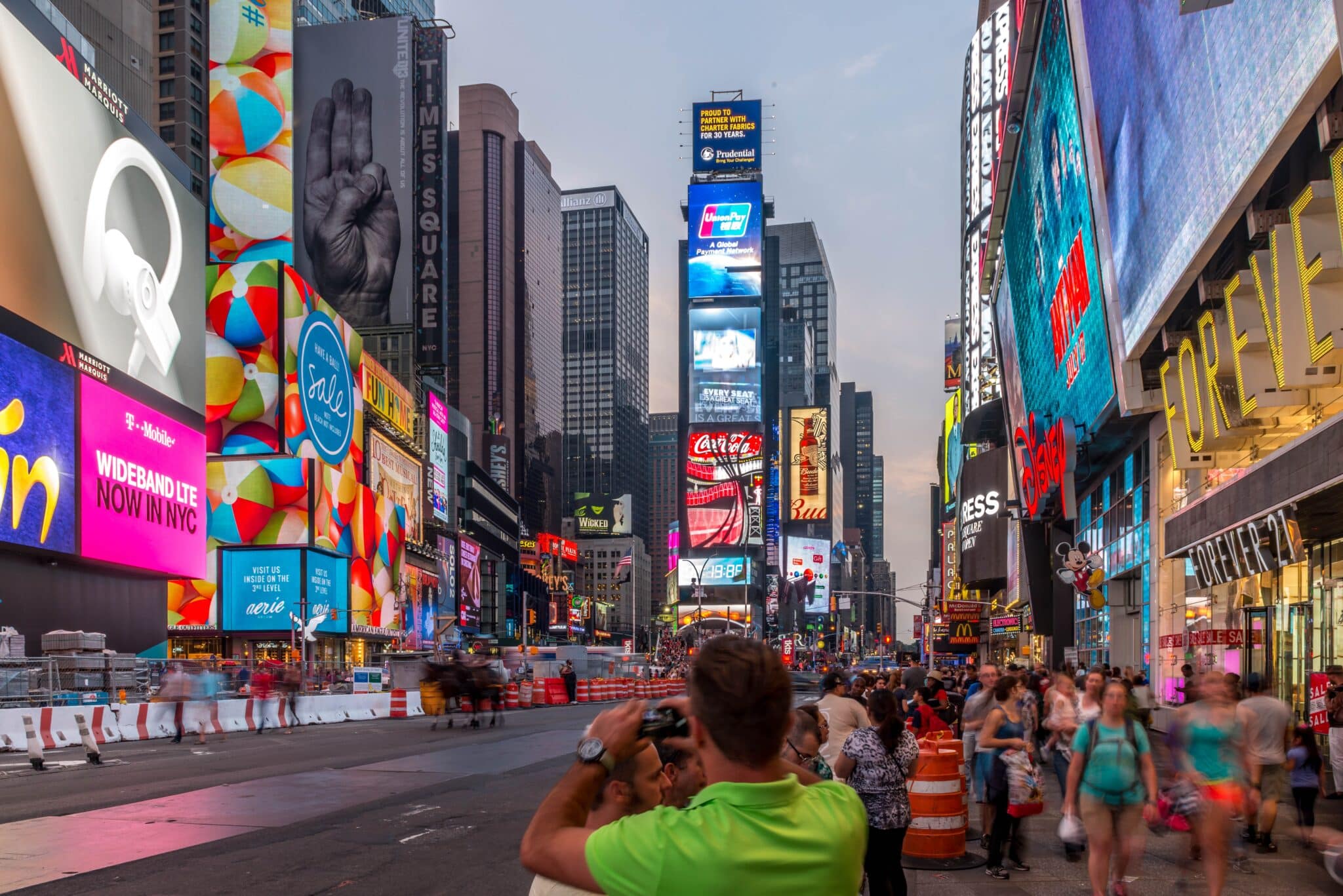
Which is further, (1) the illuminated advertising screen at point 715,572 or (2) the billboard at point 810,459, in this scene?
(2) the billboard at point 810,459

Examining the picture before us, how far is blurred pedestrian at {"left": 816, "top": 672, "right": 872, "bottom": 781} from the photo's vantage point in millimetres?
10641

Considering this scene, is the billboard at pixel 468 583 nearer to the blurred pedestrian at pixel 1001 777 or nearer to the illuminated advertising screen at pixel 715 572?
the illuminated advertising screen at pixel 715 572

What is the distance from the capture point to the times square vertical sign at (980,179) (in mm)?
57094

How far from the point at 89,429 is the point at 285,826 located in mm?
30431

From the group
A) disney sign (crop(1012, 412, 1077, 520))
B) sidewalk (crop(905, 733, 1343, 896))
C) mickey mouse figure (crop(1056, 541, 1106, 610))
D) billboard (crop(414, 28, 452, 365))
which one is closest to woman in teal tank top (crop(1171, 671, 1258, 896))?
sidewalk (crop(905, 733, 1343, 896))

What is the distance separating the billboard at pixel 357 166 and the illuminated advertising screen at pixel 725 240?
4251 centimetres

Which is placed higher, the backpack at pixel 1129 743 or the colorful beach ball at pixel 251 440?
the colorful beach ball at pixel 251 440

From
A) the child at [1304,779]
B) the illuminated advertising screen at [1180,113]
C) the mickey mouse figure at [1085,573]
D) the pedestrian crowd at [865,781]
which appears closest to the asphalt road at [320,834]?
the child at [1304,779]

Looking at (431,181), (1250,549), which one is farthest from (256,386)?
(1250,549)

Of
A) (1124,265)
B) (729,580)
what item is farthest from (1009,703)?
(729,580)

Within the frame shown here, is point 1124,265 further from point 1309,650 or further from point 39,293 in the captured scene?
point 39,293

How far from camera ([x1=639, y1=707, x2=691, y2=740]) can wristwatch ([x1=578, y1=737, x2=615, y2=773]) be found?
0.34 ft

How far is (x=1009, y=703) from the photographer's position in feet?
37.4

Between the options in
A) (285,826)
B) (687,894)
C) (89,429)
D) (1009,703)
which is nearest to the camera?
(687,894)
